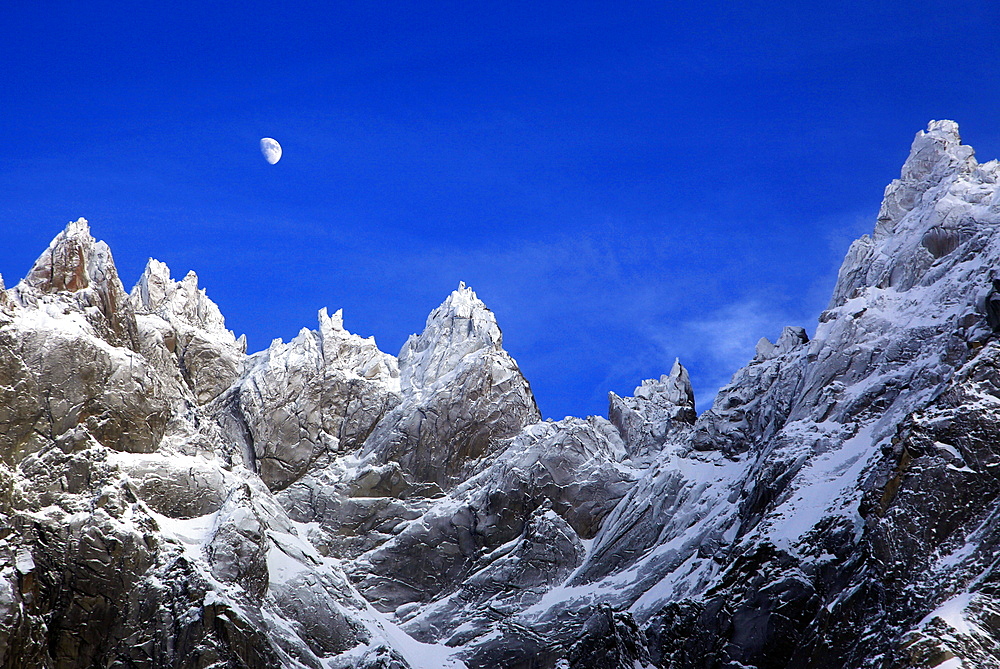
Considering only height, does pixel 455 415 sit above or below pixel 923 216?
below

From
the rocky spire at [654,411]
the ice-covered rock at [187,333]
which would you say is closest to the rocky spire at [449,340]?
the rocky spire at [654,411]

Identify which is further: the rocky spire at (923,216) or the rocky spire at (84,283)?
the rocky spire at (84,283)

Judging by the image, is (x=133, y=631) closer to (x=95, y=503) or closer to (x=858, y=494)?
(x=95, y=503)

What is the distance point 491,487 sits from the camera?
160500 mm

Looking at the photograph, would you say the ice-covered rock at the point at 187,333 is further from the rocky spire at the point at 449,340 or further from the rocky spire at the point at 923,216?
the rocky spire at the point at 923,216

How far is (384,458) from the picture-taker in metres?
167

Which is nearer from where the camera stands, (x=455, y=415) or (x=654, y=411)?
(x=455, y=415)

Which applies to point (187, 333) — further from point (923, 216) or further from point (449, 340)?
point (923, 216)

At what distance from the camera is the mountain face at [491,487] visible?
108125 millimetres

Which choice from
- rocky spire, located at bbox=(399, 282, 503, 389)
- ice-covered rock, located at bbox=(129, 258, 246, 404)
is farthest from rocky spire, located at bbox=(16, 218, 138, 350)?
rocky spire, located at bbox=(399, 282, 503, 389)

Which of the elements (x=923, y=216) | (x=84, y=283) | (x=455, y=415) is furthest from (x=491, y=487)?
(x=923, y=216)

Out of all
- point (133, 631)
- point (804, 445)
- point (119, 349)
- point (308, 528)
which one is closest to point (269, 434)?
point (308, 528)

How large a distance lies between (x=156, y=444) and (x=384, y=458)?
29955 mm

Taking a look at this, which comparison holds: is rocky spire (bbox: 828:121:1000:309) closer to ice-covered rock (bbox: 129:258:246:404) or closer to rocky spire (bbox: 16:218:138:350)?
A: ice-covered rock (bbox: 129:258:246:404)
